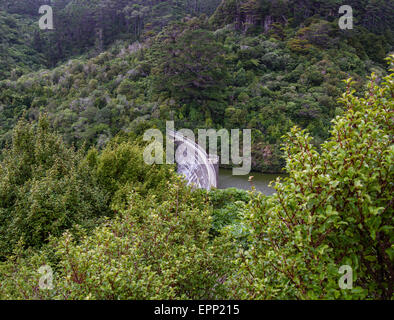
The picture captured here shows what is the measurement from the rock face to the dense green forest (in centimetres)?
264

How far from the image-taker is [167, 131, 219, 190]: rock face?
43.3 feet

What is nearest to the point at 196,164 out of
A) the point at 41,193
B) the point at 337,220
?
the point at 41,193

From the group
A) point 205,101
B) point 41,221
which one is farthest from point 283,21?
point 41,221

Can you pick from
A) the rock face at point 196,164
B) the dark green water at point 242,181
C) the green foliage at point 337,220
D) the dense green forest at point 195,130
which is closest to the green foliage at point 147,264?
the dense green forest at point 195,130

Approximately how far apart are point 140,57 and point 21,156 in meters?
23.2

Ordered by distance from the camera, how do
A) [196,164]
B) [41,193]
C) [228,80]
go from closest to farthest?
[41,193] → [196,164] → [228,80]

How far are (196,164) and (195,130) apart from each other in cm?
660

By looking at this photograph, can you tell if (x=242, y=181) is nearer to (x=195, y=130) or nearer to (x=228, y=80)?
(x=195, y=130)

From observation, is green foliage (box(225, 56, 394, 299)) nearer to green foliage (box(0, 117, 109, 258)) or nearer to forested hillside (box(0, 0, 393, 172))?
green foliage (box(0, 117, 109, 258))

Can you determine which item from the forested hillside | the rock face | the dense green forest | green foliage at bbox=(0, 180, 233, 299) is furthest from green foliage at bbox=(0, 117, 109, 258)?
the forested hillside

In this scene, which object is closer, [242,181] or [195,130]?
[242,181]

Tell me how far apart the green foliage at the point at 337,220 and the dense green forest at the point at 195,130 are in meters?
0.01

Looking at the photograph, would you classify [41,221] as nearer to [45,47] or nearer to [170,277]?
[170,277]

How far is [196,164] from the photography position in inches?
575
